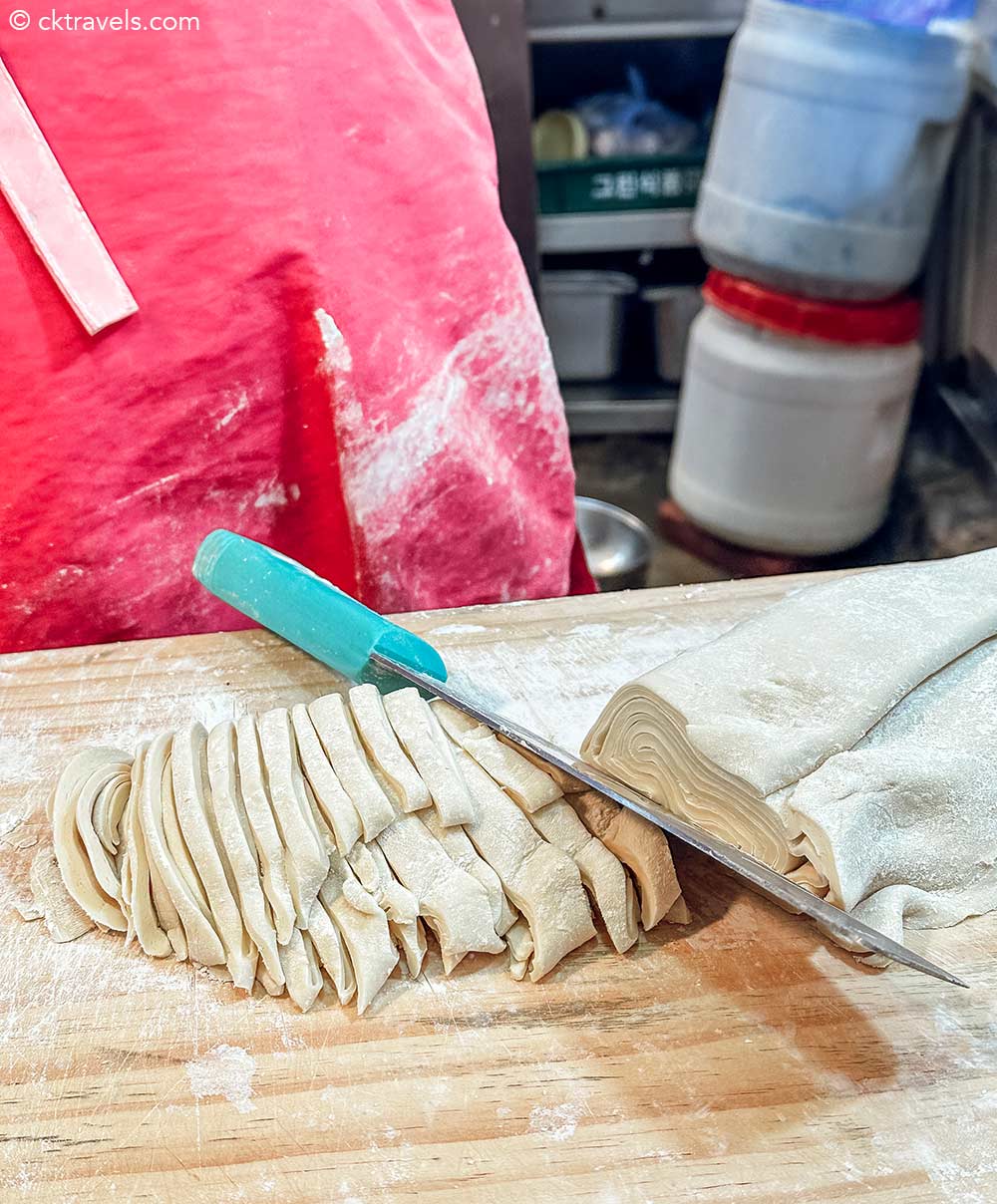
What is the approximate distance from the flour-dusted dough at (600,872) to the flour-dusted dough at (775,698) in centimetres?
12

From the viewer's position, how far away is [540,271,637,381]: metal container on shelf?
4.18 meters

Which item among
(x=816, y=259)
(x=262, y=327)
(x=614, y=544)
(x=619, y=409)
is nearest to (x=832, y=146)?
(x=816, y=259)

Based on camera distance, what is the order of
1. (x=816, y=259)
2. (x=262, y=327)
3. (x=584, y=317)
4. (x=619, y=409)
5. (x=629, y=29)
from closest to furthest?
(x=262, y=327), (x=816, y=259), (x=629, y=29), (x=584, y=317), (x=619, y=409)

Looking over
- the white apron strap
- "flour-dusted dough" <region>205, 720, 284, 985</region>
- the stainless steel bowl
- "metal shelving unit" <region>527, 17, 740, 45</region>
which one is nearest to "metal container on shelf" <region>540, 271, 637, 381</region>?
"metal shelving unit" <region>527, 17, 740, 45</region>

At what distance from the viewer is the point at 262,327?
165cm

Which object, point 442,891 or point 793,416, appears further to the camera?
point 793,416

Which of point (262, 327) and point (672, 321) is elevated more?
point (262, 327)

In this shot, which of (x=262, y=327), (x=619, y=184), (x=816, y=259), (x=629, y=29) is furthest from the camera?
(x=619, y=184)

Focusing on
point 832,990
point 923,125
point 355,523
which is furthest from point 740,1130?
point 923,125

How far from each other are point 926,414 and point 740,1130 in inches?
135

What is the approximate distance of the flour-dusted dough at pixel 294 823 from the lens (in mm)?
1178

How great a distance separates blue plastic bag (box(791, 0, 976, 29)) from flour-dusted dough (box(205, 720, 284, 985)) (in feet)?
9.04

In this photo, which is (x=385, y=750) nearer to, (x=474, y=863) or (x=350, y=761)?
(x=350, y=761)

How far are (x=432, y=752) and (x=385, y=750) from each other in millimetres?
52
